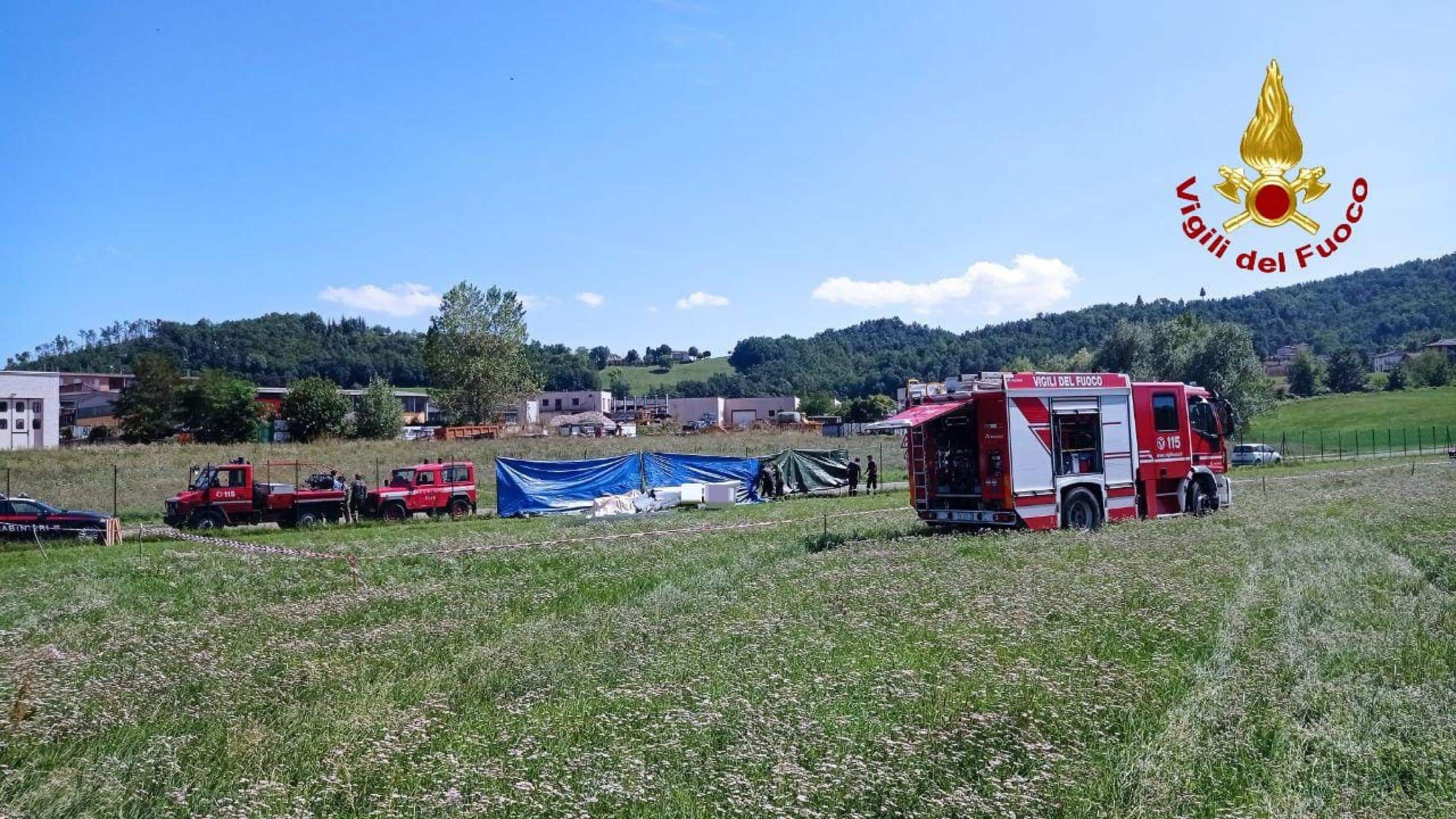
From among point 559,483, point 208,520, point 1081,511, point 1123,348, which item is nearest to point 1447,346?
point 1123,348

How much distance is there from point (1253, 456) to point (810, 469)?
31629 millimetres

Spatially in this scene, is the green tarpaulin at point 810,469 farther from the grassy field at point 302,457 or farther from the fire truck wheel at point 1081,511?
the fire truck wheel at point 1081,511

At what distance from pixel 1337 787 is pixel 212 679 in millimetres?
8589

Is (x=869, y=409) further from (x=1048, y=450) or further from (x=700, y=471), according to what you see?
(x=1048, y=450)

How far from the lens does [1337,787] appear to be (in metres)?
5.54

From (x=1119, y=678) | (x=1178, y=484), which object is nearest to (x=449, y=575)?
(x=1119, y=678)

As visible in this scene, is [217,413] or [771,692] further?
[217,413]

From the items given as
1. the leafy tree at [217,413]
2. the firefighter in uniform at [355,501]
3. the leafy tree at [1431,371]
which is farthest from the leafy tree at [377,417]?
the leafy tree at [1431,371]

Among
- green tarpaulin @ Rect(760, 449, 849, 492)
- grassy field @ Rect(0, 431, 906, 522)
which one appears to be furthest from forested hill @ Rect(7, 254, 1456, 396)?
green tarpaulin @ Rect(760, 449, 849, 492)

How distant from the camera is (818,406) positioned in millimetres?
140125

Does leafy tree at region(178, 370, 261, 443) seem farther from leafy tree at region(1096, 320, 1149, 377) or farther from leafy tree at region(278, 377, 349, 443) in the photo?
leafy tree at region(1096, 320, 1149, 377)

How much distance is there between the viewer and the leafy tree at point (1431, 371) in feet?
331

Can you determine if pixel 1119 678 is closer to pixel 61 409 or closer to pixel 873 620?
pixel 873 620

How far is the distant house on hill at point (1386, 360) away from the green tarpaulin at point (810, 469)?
11017 centimetres
